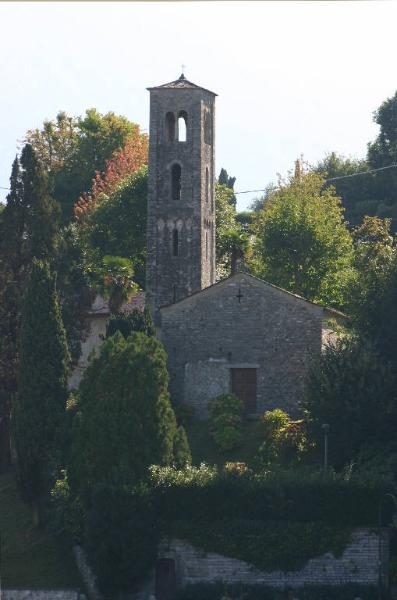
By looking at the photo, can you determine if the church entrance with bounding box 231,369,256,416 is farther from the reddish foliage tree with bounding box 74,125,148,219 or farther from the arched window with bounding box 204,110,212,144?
the reddish foliage tree with bounding box 74,125,148,219

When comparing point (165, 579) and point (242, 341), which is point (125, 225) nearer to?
point (242, 341)

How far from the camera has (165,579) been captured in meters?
44.3

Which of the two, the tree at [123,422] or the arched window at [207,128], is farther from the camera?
the arched window at [207,128]

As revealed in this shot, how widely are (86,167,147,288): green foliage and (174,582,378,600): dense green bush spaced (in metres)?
32.0

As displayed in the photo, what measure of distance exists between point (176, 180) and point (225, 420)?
1608 cm

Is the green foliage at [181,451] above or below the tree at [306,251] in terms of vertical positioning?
below

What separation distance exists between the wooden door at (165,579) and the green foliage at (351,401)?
273 inches

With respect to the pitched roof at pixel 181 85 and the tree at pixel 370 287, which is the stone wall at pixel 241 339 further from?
the pitched roof at pixel 181 85

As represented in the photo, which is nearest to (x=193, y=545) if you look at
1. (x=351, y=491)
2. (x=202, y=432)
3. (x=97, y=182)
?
(x=351, y=491)

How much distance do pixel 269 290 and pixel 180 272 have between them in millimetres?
8980

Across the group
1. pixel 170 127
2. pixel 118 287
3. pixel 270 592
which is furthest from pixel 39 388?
pixel 170 127

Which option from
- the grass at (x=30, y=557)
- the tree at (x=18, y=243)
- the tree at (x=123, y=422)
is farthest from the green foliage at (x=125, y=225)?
the tree at (x=123, y=422)

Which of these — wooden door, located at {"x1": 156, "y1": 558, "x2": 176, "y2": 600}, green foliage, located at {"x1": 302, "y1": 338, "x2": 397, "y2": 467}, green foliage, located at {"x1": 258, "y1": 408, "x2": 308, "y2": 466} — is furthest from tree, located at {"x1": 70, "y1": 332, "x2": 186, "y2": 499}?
green foliage, located at {"x1": 302, "y1": 338, "x2": 397, "y2": 467}

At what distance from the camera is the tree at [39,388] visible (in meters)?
48.0
